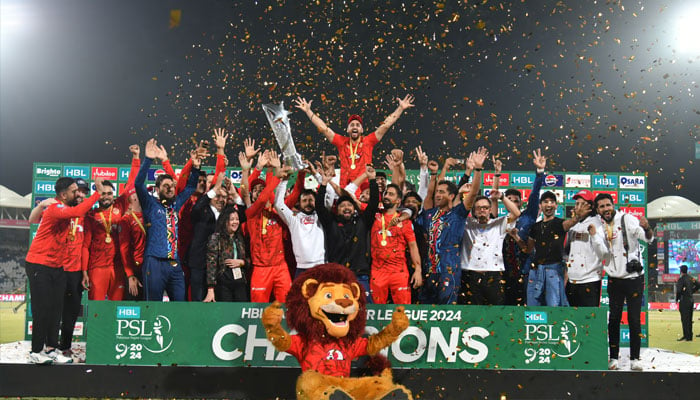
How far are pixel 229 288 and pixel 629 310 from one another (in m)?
4.80

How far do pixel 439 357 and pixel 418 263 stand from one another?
3.92 feet

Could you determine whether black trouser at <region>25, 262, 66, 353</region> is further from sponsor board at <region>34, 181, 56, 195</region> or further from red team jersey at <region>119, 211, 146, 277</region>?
sponsor board at <region>34, 181, 56, 195</region>

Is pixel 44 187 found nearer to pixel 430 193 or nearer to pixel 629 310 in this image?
pixel 430 193

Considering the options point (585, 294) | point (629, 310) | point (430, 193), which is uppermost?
point (430, 193)

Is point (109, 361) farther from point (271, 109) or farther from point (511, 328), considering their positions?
point (511, 328)

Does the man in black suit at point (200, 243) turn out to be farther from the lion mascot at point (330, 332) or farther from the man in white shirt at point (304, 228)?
the lion mascot at point (330, 332)

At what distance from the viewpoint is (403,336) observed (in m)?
5.64

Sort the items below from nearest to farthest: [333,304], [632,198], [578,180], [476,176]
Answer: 1. [333,304]
2. [476,176]
3. [632,198]
4. [578,180]

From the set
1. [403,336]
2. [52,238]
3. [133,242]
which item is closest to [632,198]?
[403,336]

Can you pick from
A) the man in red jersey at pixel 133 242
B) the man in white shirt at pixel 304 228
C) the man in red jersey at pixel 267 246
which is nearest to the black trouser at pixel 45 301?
the man in red jersey at pixel 133 242

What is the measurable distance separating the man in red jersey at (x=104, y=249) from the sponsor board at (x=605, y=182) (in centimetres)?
956

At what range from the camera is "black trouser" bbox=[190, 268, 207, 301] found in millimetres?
6695

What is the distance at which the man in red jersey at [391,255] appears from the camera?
20.5 feet

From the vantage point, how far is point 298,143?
7.30 meters
